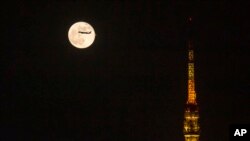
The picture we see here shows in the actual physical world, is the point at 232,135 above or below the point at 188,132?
above

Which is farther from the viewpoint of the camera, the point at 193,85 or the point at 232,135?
the point at 193,85

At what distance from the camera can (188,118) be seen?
6294 centimetres

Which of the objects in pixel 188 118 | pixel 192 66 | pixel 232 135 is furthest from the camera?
pixel 188 118

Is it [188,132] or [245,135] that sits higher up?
[245,135]

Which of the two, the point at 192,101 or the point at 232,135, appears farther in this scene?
the point at 192,101

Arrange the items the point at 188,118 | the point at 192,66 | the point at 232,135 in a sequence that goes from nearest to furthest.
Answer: the point at 232,135
the point at 192,66
the point at 188,118

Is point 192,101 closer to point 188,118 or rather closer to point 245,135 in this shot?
point 188,118

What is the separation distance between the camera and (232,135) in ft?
18.7

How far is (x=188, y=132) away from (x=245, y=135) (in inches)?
2209

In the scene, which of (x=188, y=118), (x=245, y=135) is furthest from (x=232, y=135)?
(x=188, y=118)

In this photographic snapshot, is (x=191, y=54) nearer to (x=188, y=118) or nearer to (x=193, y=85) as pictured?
(x=193, y=85)

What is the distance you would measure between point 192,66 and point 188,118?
19.3 ft

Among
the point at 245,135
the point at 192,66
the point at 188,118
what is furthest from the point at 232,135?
the point at 188,118

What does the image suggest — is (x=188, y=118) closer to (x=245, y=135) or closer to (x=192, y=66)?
(x=192, y=66)
